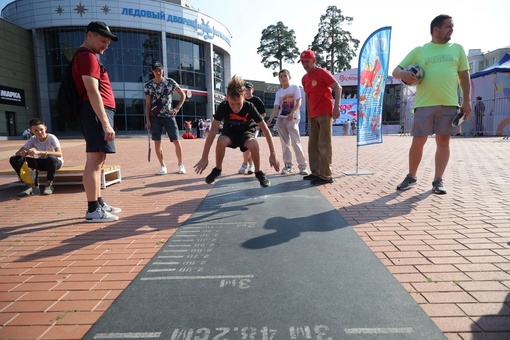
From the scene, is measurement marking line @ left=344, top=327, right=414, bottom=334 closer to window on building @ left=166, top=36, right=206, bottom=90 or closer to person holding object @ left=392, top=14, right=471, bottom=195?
person holding object @ left=392, top=14, right=471, bottom=195

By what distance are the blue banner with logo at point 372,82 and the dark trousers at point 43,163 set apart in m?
5.22

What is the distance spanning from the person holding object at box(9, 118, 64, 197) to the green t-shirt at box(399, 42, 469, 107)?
536 cm

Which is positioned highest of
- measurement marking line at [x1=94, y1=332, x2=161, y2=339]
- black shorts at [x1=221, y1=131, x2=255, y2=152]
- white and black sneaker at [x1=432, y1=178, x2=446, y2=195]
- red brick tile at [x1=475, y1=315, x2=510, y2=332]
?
black shorts at [x1=221, y1=131, x2=255, y2=152]

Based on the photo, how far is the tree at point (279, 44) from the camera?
47906 mm

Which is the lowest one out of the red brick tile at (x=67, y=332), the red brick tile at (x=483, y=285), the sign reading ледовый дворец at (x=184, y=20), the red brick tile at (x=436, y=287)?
the red brick tile at (x=67, y=332)

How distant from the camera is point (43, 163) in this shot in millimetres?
4867

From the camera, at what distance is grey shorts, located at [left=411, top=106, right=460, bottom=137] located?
4.30 meters

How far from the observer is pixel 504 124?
59.5ft

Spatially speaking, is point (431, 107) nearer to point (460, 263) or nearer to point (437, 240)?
point (437, 240)

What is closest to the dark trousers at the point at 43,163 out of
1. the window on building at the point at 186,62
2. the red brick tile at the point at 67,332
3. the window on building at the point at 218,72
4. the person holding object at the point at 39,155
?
the person holding object at the point at 39,155

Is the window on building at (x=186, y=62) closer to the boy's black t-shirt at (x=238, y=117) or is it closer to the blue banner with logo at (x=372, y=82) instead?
the blue banner with logo at (x=372, y=82)

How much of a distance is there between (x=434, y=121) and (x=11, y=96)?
38.6m

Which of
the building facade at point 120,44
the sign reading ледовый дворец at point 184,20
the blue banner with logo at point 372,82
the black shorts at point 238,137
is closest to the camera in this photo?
the black shorts at point 238,137

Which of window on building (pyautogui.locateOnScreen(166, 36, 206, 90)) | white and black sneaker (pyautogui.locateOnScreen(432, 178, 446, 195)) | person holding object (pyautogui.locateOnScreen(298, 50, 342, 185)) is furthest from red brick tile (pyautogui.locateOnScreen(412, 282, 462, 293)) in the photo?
window on building (pyautogui.locateOnScreen(166, 36, 206, 90))
